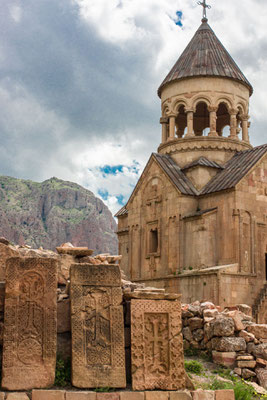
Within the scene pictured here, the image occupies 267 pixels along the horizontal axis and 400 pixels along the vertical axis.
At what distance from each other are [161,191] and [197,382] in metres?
11.6

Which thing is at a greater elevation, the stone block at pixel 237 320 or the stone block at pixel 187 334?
the stone block at pixel 237 320

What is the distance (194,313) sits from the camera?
9.59 metres

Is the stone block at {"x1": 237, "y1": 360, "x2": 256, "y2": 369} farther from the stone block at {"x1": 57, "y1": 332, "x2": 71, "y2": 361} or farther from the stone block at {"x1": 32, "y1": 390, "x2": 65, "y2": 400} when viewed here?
the stone block at {"x1": 32, "y1": 390, "x2": 65, "y2": 400}

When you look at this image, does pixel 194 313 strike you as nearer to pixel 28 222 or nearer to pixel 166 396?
pixel 166 396

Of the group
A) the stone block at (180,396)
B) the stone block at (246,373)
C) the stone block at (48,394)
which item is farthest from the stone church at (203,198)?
the stone block at (48,394)

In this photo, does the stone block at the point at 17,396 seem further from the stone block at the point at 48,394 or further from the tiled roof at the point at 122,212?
the tiled roof at the point at 122,212

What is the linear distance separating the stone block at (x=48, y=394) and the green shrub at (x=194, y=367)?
229 centimetres

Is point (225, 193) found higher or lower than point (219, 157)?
lower

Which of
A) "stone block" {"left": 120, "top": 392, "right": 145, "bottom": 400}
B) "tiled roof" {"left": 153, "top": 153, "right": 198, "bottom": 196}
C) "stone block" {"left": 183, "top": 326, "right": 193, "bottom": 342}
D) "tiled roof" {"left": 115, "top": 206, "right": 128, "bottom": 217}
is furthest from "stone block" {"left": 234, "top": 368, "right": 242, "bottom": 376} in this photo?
"tiled roof" {"left": 115, "top": 206, "right": 128, "bottom": 217}

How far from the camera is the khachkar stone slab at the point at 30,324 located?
691 centimetres

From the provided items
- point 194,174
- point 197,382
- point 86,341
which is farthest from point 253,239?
point 86,341

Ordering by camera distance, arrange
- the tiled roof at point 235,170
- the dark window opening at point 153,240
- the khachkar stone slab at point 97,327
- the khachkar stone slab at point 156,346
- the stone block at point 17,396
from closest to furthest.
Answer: the stone block at point 17,396, the khachkar stone slab at point 97,327, the khachkar stone slab at point 156,346, the tiled roof at point 235,170, the dark window opening at point 153,240

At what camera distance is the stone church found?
54.6 ft

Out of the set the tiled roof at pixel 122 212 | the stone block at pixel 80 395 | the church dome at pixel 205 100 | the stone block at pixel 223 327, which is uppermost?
the church dome at pixel 205 100
